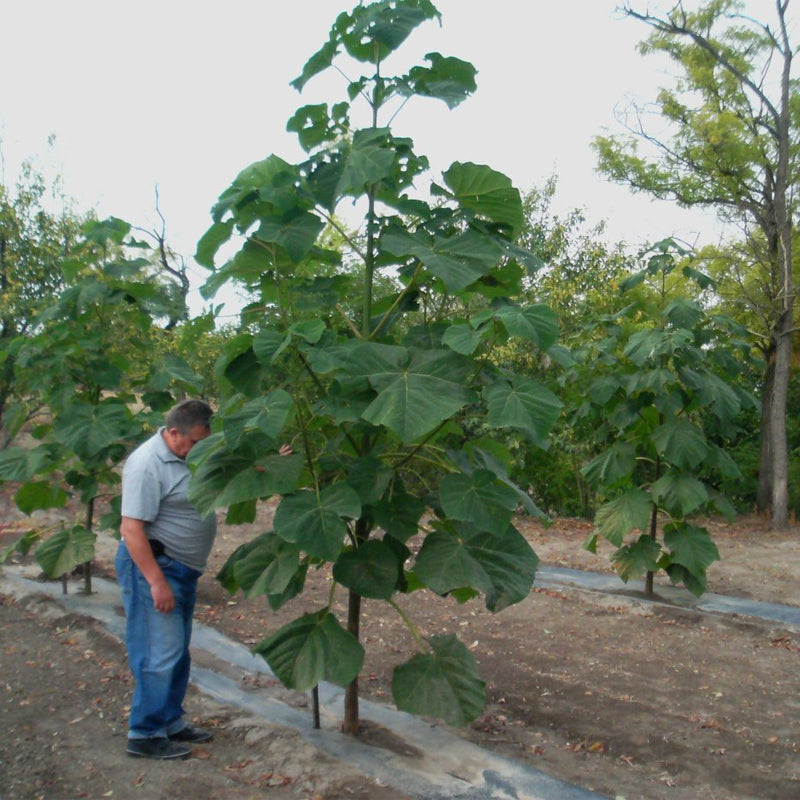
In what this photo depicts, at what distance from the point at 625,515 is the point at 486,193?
369cm

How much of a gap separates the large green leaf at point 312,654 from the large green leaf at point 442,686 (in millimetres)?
201

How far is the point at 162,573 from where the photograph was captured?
11.7 feet

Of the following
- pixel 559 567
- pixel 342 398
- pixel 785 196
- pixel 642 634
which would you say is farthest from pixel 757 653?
pixel 785 196

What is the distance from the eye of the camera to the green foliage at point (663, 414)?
6047 mm

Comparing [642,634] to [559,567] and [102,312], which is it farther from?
[102,312]

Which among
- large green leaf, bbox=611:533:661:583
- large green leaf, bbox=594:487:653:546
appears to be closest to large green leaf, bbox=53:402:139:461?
large green leaf, bbox=594:487:653:546

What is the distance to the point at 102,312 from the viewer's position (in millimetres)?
5641

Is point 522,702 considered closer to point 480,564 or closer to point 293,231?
point 480,564

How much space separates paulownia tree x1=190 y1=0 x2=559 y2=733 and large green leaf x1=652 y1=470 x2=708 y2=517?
3167mm

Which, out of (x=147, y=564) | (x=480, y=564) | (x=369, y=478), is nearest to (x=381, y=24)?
(x=369, y=478)

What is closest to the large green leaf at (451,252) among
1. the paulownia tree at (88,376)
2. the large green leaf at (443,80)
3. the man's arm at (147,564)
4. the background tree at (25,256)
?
the large green leaf at (443,80)

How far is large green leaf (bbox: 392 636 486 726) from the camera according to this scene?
315cm

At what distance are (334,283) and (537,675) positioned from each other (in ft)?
8.87

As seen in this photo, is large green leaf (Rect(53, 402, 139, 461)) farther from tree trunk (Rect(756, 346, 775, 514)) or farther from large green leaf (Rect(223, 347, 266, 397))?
tree trunk (Rect(756, 346, 775, 514))
